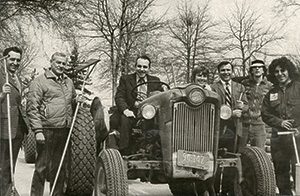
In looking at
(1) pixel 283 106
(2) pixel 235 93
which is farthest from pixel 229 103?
(1) pixel 283 106

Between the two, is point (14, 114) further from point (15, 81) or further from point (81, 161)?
point (81, 161)

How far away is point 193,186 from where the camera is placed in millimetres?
5656

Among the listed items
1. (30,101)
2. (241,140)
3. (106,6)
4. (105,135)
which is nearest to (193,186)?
(241,140)

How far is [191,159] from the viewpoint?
4.38m

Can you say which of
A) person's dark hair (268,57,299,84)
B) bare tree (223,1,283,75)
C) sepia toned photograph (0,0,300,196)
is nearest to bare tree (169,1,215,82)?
bare tree (223,1,283,75)

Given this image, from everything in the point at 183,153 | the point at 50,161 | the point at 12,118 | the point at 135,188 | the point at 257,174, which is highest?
the point at 12,118

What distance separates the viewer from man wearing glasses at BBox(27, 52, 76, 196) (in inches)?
189

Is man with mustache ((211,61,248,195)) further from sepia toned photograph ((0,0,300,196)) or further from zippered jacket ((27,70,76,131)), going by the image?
zippered jacket ((27,70,76,131))

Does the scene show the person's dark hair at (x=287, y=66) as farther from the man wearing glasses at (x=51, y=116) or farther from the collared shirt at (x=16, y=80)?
the collared shirt at (x=16, y=80)

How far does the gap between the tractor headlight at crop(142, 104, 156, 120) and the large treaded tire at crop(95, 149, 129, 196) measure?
1.50ft

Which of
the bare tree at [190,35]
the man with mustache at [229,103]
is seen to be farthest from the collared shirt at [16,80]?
the bare tree at [190,35]

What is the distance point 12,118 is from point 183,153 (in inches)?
67.7

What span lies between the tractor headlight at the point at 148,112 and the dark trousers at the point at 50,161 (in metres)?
1.01

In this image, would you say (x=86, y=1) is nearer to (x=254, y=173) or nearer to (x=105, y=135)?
(x=105, y=135)
